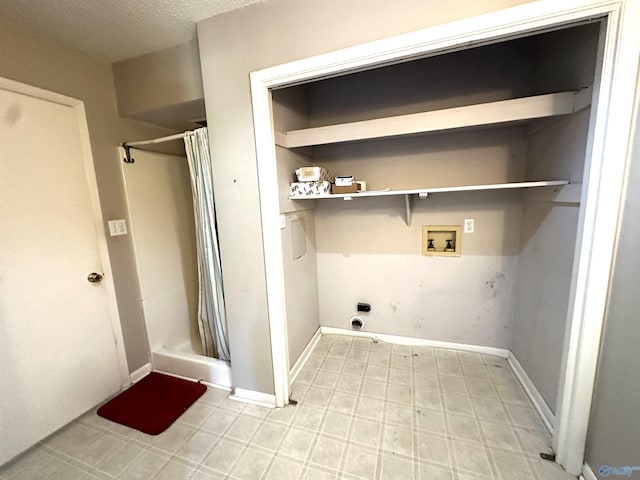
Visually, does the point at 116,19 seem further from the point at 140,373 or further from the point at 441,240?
the point at 441,240

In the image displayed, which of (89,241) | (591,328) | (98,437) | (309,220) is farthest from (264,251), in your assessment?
(591,328)

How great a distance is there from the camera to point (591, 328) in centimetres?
113

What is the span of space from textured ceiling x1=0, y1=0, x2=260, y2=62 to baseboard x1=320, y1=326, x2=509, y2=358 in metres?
2.64

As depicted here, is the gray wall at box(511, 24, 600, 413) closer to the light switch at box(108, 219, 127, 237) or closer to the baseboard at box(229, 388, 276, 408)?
the baseboard at box(229, 388, 276, 408)

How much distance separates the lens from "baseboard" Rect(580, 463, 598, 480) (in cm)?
116

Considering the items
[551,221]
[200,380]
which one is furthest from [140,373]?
[551,221]

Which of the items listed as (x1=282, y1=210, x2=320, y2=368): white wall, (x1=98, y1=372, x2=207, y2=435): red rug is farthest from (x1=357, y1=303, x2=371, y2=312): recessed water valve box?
(x1=98, y1=372, x2=207, y2=435): red rug

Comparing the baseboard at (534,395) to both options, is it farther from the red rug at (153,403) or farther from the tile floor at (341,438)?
the red rug at (153,403)

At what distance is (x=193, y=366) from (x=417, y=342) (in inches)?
78.1

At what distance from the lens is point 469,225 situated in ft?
6.77

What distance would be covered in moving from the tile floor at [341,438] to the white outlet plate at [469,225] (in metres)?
1.12

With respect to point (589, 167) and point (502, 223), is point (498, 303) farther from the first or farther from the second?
point (589, 167)

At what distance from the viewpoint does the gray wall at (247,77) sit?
3.95ft

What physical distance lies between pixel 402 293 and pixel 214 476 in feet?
6.02
